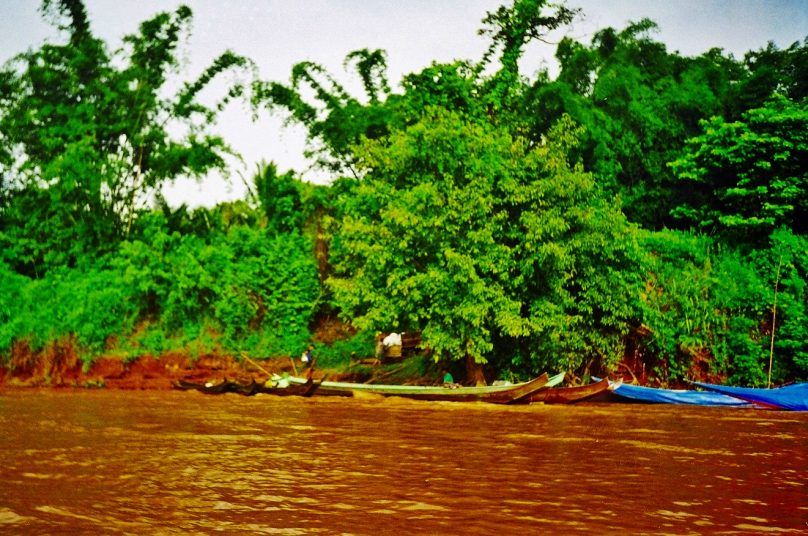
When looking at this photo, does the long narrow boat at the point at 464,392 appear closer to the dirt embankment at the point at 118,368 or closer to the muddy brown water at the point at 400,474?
the muddy brown water at the point at 400,474

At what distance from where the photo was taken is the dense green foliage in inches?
574

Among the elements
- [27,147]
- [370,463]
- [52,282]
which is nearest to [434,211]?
[370,463]

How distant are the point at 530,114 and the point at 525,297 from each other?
9211mm

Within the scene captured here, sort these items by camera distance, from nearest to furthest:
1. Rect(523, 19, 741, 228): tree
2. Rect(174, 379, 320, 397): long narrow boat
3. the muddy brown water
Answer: the muddy brown water → Rect(174, 379, 320, 397): long narrow boat → Rect(523, 19, 741, 228): tree

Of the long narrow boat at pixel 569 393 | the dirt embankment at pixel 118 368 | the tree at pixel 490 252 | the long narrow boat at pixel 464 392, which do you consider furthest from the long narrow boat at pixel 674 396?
the dirt embankment at pixel 118 368

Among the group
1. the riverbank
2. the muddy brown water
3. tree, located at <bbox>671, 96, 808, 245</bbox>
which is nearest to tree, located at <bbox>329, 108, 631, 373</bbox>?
the muddy brown water

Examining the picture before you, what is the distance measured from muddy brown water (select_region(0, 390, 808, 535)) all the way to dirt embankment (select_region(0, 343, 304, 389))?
306 inches

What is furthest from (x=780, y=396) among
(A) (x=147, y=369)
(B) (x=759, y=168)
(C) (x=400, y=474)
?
(A) (x=147, y=369)

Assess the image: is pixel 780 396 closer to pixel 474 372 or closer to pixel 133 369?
pixel 474 372

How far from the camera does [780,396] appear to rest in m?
12.1

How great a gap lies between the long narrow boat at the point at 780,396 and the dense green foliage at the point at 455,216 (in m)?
3.12

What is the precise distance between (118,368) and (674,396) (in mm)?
14242

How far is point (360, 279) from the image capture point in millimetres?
15086

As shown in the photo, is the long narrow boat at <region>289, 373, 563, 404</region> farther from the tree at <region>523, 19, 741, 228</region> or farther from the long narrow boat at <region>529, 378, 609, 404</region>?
the tree at <region>523, 19, 741, 228</region>
